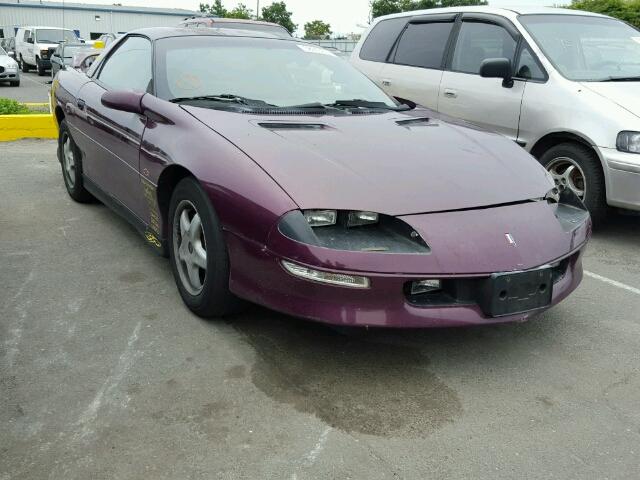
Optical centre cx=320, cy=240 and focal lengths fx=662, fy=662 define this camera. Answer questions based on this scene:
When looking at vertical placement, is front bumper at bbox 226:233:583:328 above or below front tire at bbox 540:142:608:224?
below

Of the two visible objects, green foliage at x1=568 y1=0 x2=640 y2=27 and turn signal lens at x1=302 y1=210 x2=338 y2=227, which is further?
green foliage at x1=568 y1=0 x2=640 y2=27

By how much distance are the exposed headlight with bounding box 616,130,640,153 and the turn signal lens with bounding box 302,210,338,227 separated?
9.76 feet

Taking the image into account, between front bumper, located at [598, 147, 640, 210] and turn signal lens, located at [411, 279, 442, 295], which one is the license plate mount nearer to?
turn signal lens, located at [411, 279, 442, 295]

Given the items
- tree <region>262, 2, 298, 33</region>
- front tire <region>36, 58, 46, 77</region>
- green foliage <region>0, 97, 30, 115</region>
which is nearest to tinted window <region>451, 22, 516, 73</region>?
green foliage <region>0, 97, 30, 115</region>

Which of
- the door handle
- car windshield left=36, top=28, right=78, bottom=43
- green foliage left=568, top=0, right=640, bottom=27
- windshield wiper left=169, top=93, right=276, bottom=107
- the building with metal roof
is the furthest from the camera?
the building with metal roof

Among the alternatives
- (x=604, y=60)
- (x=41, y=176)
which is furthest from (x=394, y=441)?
(x=41, y=176)

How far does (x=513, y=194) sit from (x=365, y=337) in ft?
3.22

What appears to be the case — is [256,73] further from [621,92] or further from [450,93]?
[621,92]

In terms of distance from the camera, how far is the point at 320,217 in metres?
2.80

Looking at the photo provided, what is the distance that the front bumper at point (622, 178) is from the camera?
4.74m

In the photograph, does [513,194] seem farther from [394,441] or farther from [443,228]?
[394,441]

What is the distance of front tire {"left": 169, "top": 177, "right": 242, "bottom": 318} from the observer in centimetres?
309

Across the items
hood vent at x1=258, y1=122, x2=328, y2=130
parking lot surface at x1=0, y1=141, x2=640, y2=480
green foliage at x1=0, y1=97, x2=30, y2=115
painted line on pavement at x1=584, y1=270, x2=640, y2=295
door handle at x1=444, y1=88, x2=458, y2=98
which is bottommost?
parking lot surface at x1=0, y1=141, x2=640, y2=480

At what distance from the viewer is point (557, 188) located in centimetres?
352
